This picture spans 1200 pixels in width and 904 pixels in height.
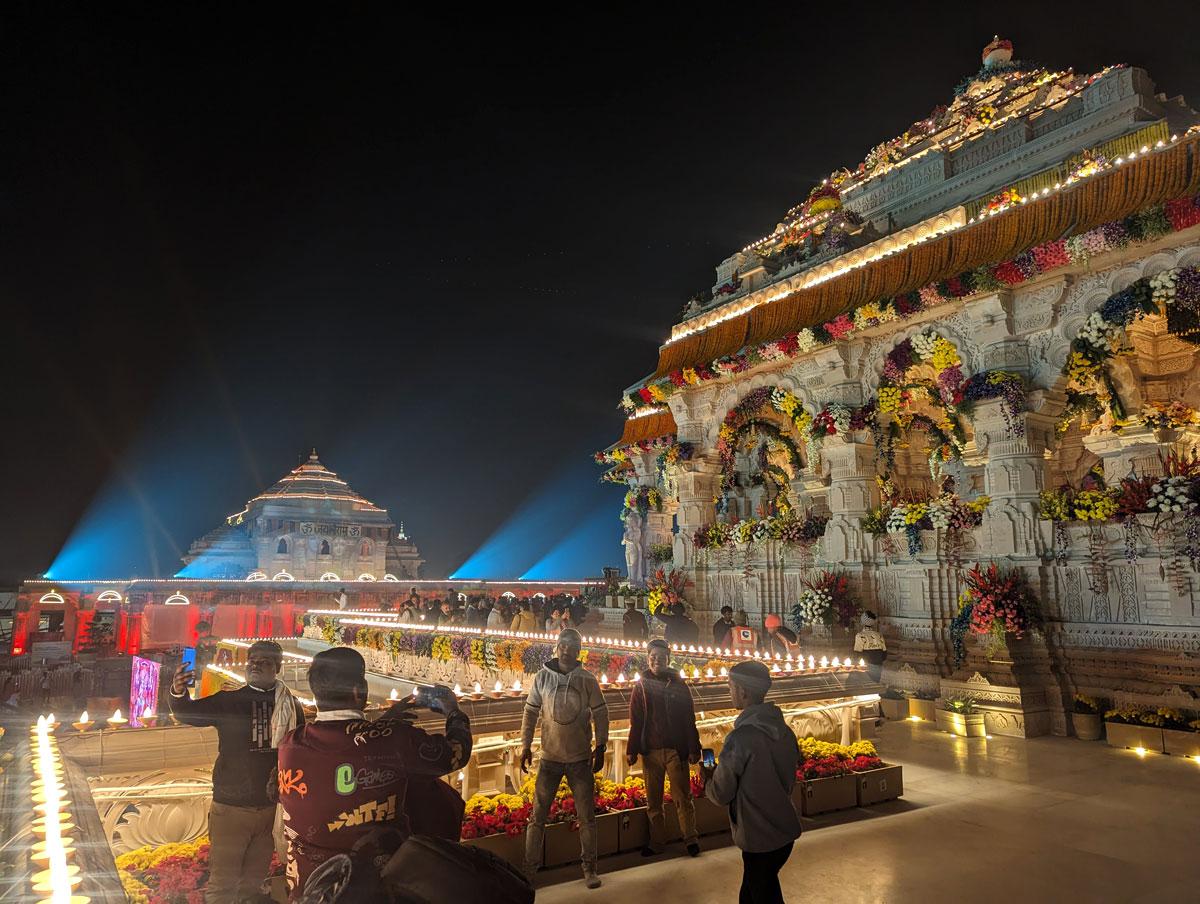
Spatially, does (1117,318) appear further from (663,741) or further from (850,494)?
(663,741)

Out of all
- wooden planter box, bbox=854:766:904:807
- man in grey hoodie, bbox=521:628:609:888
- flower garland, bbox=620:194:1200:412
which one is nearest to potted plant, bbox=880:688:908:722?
wooden planter box, bbox=854:766:904:807

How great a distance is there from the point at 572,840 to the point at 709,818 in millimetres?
1396

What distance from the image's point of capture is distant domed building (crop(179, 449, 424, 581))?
64.7 m

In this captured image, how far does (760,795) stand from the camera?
4195 mm

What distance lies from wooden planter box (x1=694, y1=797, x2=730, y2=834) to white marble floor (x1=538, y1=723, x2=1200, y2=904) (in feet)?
0.43

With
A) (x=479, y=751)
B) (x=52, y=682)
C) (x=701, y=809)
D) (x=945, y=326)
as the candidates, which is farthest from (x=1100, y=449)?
(x=52, y=682)

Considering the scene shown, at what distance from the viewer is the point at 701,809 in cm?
658

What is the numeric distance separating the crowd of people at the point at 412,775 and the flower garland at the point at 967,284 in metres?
10.7

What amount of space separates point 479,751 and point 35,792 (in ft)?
11.2

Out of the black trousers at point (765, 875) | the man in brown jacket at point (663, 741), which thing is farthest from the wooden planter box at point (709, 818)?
the black trousers at point (765, 875)

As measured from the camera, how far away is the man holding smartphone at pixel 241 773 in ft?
13.6

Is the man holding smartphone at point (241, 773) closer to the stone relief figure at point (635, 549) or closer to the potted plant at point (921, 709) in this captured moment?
the potted plant at point (921, 709)

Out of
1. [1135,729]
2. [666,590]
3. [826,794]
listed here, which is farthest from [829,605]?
[826,794]

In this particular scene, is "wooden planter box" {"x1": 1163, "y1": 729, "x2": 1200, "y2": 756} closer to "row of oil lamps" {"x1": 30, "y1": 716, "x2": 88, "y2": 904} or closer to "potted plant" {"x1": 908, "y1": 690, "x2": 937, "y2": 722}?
"potted plant" {"x1": 908, "y1": 690, "x2": 937, "y2": 722}
